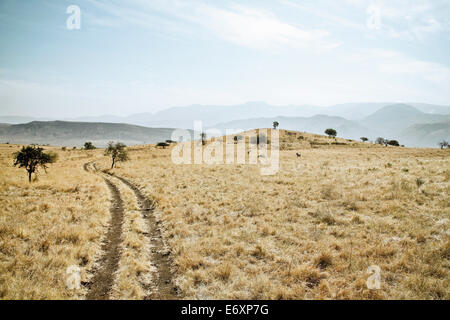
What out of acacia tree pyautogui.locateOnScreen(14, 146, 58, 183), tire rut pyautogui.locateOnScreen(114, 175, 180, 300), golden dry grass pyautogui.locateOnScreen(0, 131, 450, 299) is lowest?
tire rut pyautogui.locateOnScreen(114, 175, 180, 300)

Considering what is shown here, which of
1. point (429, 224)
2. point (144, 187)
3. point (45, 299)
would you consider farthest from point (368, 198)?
point (144, 187)

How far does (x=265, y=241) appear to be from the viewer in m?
11.2

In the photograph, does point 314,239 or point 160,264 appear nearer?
point 160,264

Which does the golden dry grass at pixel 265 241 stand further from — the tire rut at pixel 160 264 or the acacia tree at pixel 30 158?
the acacia tree at pixel 30 158

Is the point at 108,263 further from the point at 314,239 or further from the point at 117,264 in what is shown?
the point at 314,239

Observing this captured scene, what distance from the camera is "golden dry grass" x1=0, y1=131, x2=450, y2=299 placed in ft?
25.3

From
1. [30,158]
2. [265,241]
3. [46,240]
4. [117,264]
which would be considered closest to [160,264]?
[117,264]

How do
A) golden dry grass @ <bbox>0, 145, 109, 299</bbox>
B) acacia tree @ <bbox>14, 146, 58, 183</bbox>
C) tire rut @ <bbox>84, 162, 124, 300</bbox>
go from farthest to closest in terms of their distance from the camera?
acacia tree @ <bbox>14, 146, 58, 183</bbox> < tire rut @ <bbox>84, 162, 124, 300</bbox> < golden dry grass @ <bbox>0, 145, 109, 299</bbox>

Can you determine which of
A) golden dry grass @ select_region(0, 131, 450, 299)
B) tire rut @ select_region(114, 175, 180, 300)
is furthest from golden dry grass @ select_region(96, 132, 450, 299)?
tire rut @ select_region(114, 175, 180, 300)

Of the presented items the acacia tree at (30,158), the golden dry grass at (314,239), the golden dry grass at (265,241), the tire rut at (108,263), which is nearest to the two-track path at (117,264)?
the tire rut at (108,263)

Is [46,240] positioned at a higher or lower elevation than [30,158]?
lower

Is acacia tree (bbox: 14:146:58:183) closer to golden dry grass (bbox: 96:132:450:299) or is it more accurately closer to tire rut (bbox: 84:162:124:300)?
golden dry grass (bbox: 96:132:450:299)

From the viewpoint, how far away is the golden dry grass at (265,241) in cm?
772
